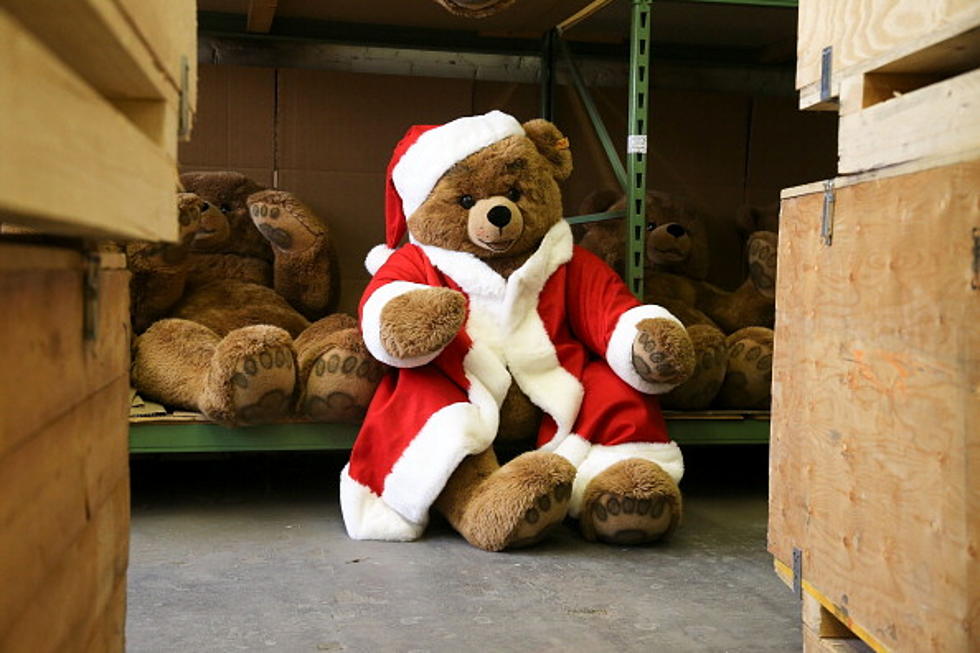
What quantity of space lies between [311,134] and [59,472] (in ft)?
8.96

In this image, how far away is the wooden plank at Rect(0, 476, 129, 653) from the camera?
75cm

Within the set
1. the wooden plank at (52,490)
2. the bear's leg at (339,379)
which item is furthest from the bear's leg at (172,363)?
the wooden plank at (52,490)

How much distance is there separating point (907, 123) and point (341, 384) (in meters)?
1.65

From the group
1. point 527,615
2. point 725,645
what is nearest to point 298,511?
point 527,615

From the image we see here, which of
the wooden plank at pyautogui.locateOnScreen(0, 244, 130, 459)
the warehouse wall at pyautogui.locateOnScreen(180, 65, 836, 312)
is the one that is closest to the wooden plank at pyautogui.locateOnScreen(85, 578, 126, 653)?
the wooden plank at pyautogui.locateOnScreen(0, 244, 130, 459)

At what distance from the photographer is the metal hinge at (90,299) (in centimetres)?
98

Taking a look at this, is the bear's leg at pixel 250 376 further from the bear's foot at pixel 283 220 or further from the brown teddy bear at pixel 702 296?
the brown teddy bear at pixel 702 296

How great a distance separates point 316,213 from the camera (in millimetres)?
3408

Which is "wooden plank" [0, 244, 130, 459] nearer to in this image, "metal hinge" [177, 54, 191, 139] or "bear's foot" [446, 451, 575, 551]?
"metal hinge" [177, 54, 191, 139]

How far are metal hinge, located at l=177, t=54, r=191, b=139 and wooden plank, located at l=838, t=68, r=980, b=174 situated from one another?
831mm

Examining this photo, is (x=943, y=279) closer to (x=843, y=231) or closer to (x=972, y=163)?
(x=972, y=163)

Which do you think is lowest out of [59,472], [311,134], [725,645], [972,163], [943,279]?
[725,645]

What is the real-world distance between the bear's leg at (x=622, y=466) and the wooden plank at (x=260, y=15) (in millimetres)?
1466

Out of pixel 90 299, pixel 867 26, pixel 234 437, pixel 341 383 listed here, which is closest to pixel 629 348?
pixel 341 383
